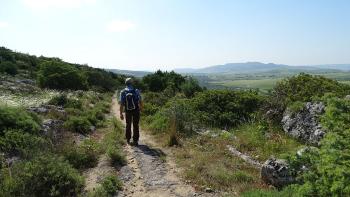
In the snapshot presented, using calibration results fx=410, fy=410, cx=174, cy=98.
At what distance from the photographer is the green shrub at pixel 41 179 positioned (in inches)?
320

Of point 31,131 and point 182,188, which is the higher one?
point 31,131

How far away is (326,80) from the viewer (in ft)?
57.2

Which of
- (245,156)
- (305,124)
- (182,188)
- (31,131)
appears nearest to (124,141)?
(31,131)

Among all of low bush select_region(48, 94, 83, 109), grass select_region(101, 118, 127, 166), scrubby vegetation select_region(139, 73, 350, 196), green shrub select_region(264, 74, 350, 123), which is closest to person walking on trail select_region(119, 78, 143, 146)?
grass select_region(101, 118, 127, 166)

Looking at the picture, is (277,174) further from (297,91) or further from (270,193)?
(297,91)

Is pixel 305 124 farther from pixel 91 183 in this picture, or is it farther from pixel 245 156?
pixel 91 183

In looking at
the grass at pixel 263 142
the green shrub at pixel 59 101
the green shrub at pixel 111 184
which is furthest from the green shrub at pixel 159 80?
the green shrub at pixel 111 184

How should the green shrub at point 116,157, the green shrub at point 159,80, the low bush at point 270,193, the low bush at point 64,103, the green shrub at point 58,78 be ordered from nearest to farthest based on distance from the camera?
1. the low bush at point 270,193
2. the green shrub at point 116,157
3. the low bush at point 64,103
4. the green shrub at point 58,78
5. the green shrub at point 159,80

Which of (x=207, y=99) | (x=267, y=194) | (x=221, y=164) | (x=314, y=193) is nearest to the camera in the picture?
(x=314, y=193)

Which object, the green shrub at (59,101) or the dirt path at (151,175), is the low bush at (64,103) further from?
the dirt path at (151,175)

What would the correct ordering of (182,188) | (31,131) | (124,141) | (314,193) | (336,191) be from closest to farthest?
1. (336,191)
2. (314,193)
3. (182,188)
4. (31,131)
5. (124,141)

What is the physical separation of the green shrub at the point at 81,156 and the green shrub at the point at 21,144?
570 mm

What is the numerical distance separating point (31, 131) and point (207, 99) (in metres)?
9.57

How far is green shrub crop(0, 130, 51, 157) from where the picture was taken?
9727 millimetres
